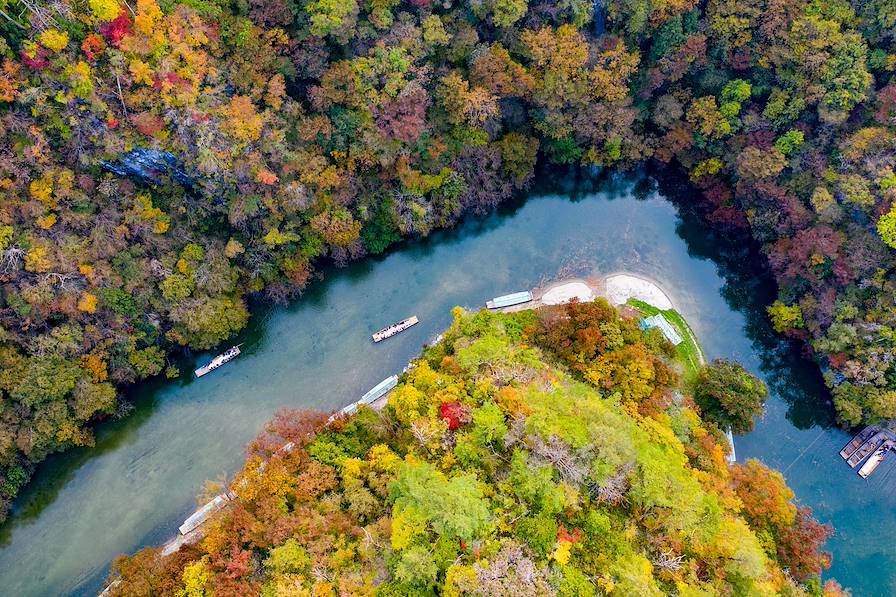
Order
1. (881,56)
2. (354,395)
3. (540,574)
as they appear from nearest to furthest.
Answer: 1. (540,574)
2. (881,56)
3. (354,395)

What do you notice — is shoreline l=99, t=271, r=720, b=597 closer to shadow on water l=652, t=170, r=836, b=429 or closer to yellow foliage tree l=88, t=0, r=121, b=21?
shadow on water l=652, t=170, r=836, b=429

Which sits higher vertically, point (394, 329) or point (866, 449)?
point (394, 329)

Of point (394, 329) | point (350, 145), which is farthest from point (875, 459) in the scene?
point (350, 145)

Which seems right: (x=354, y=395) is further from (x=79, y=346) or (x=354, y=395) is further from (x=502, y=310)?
(x=79, y=346)

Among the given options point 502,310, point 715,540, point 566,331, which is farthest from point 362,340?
point 715,540

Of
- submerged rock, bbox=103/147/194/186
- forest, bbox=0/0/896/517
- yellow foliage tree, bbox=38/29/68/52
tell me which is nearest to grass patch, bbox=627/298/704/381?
forest, bbox=0/0/896/517

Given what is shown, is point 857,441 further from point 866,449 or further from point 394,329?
point 394,329
